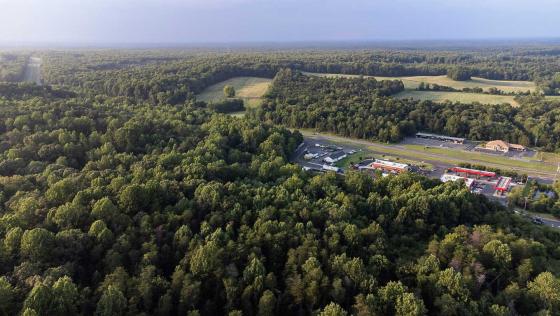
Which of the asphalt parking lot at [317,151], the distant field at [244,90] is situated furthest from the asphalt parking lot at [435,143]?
the distant field at [244,90]

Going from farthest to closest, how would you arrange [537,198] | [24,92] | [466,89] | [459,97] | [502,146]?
[466,89] → [459,97] → [502,146] → [24,92] → [537,198]

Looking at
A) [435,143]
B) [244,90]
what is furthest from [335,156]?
[244,90]

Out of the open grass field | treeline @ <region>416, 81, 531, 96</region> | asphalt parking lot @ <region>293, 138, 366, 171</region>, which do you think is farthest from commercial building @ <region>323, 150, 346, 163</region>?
treeline @ <region>416, 81, 531, 96</region>

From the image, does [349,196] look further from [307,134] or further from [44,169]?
[307,134]

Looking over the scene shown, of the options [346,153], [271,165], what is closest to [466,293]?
[271,165]

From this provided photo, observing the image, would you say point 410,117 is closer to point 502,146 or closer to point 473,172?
point 502,146

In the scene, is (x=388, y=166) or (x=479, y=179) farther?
(x=388, y=166)

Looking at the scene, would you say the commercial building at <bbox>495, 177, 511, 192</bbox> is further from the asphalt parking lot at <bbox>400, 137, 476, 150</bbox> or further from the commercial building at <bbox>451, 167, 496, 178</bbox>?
the asphalt parking lot at <bbox>400, 137, 476, 150</bbox>
